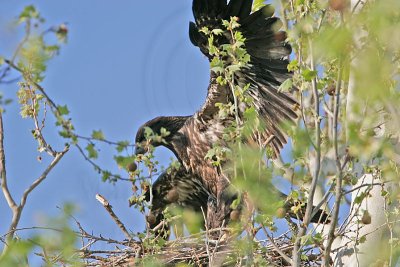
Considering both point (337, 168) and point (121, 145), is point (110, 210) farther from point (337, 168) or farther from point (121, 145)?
point (121, 145)

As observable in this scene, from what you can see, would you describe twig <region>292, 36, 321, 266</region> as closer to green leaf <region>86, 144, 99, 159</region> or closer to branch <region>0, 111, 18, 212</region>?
green leaf <region>86, 144, 99, 159</region>

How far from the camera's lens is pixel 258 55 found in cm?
879

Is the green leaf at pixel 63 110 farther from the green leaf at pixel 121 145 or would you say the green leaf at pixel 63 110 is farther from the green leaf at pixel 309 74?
the green leaf at pixel 309 74

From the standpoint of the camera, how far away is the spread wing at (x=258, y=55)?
8.54 metres

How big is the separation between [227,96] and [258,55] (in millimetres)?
581

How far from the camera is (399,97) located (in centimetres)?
578

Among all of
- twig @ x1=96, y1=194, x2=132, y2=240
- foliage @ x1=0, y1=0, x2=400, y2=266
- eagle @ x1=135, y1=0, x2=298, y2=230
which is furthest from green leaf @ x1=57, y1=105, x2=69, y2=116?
twig @ x1=96, y1=194, x2=132, y2=240

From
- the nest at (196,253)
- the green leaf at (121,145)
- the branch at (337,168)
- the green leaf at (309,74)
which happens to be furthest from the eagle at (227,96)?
the green leaf at (121,145)

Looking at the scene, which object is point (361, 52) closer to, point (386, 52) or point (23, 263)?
point (386, 52)

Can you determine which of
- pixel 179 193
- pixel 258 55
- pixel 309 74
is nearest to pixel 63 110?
pixel 309 74

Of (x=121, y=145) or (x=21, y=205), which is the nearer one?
(x=121, y=145)

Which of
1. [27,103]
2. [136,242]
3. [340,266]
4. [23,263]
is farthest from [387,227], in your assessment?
[23,263]

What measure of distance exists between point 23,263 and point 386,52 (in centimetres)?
237

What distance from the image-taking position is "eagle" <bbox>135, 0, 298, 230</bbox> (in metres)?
8.55
